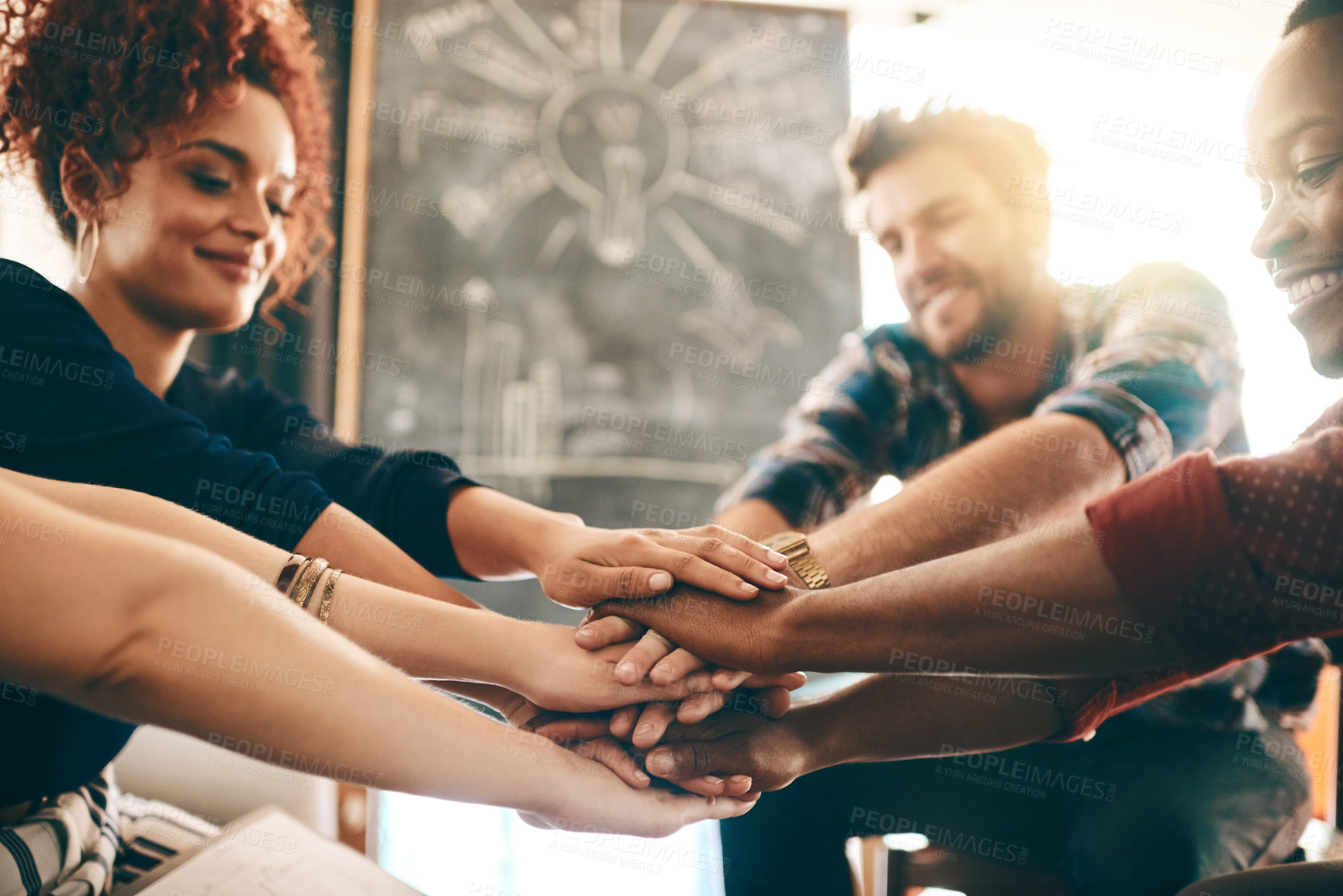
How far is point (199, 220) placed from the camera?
0.93 m

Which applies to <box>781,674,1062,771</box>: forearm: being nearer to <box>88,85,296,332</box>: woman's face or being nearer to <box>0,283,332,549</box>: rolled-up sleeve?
<box>0,283,332,549</box>: rolled-up sleeve

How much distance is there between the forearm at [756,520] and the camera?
1328 millimetres

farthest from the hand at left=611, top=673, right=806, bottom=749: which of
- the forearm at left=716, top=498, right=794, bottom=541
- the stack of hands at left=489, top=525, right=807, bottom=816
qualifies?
the forearm at left=716, top=498, right=794, bottom=541

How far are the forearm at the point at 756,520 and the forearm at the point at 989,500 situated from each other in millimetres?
287

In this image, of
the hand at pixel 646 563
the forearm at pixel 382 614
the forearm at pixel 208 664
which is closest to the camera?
the forearm at pixel 208 664

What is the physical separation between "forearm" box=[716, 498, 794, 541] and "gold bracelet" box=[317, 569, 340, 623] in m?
0.66

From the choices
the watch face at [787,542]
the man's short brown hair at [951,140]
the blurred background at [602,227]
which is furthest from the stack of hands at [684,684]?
the blurred background at [602,227]

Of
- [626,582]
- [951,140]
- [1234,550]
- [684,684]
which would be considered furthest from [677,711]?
[951,140]

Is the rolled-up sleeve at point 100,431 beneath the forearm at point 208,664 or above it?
above

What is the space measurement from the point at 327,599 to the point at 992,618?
612 mm

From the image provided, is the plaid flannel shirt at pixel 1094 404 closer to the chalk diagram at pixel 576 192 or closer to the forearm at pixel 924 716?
the forearm at pixel 924 716

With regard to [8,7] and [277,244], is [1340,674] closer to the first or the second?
[277,244]

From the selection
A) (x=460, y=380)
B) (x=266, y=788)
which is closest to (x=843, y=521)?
(x=266, y=788)

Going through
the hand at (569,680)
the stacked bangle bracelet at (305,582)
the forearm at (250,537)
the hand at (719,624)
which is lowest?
the hand at (569,680)
